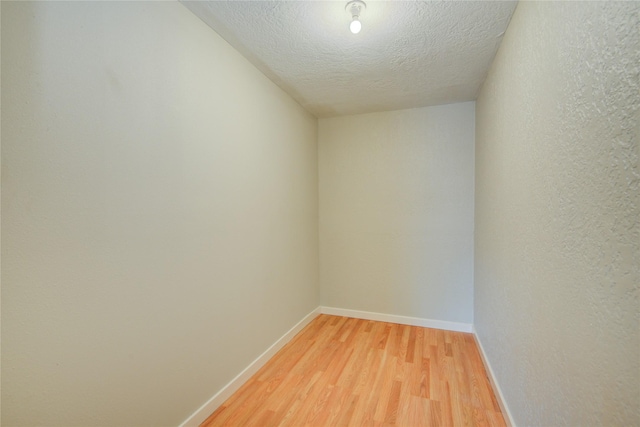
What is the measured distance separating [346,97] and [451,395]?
2555mm

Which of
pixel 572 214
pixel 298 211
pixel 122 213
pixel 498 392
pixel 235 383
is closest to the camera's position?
pixel 572 214

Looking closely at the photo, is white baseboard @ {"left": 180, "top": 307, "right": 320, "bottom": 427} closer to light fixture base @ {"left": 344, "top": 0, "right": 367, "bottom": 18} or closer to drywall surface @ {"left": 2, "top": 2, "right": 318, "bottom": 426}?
drywall surface @ {"left": 2, "top": 2, "right": 318, "bottom": 426}

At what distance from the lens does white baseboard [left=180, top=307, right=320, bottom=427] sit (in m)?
1.52

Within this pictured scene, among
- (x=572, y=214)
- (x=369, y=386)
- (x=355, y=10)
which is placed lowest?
(x=369, y=386)

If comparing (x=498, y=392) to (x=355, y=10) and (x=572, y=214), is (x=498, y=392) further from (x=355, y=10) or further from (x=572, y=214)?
(x=355, y=10)

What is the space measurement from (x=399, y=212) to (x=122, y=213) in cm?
247

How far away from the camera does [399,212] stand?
290cm

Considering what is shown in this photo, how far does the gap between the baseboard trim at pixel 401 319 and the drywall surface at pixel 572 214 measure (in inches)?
47.1

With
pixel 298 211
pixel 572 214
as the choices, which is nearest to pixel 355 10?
pixel 572 214

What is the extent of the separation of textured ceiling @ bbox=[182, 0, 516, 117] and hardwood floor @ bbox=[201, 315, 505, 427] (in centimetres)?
233

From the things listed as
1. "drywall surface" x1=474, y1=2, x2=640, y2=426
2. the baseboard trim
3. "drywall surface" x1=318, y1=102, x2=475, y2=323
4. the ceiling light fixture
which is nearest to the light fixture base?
the ceiling light fixture

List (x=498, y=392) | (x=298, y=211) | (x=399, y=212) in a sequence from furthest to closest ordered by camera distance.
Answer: (x=399, y=212), (x=298, y=211), (x=498, y=392)

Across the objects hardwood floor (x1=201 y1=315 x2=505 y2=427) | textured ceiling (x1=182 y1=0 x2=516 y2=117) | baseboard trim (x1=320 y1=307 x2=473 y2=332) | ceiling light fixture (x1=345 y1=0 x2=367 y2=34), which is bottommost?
hardwood floor (x1=201 y1=315 x2=505 y2=427)

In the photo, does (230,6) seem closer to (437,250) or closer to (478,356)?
(437,250)
